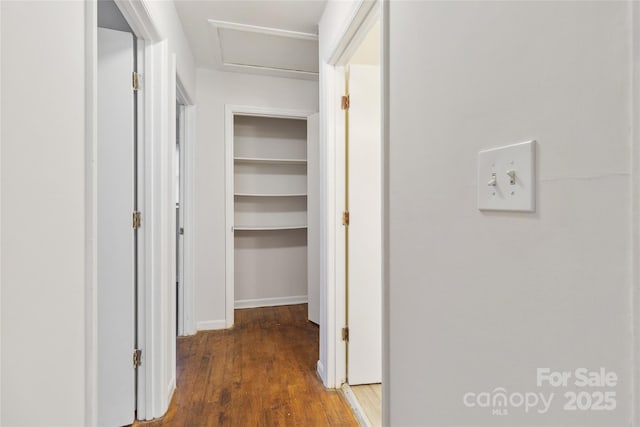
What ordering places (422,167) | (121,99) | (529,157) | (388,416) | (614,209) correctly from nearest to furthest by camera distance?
1. (614,209)
2. (529,157)
3. (422,167)
4. (388,416)
5. (121,99)

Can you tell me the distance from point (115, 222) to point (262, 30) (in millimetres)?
1712

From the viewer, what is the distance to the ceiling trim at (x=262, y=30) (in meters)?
2.37

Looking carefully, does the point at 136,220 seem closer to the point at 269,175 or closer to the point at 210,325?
the point at 210,325

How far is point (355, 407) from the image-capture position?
1.85m

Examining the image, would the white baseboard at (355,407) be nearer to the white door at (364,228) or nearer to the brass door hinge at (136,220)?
the white door at (364,228)

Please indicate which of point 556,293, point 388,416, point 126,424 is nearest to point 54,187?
point 556,293

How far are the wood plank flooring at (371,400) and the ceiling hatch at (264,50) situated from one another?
2.48m

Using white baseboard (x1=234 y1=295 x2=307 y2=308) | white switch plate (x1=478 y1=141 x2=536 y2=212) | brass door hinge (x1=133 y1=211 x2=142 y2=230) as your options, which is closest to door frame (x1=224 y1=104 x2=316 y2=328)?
white baseboard (x1=234 y1=295 x2=307 y2=308)

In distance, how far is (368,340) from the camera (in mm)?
2088

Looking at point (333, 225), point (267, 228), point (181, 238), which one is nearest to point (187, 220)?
point (181, 238)

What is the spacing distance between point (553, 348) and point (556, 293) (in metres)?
0.09

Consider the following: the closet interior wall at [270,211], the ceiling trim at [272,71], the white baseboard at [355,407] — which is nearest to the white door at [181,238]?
the ceiling trim at [272,71]

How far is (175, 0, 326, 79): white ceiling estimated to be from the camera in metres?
2.18

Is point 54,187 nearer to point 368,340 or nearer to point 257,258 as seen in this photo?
point 368,340
